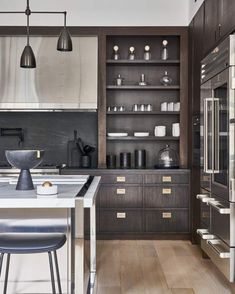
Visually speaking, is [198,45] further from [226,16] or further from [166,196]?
[166,196]

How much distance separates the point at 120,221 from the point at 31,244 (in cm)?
262

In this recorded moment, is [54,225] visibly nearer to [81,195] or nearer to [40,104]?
[81,195]

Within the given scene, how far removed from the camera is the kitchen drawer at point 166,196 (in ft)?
16.5

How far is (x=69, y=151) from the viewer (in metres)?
5.62

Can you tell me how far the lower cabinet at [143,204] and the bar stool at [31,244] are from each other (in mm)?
2307

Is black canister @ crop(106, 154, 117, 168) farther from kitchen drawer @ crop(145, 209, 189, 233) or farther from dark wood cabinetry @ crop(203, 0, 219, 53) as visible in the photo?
dark wood cabinetry @ crop(203, 0, 219, 53)

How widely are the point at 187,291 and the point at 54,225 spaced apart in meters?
1.19

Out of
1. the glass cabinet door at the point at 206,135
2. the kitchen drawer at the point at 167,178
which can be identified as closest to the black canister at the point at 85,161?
the kitchen drawer at the point at 167,178

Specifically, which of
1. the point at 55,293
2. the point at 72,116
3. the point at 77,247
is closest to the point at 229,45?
the point at 77,247

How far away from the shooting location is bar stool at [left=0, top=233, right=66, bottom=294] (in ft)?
8.02

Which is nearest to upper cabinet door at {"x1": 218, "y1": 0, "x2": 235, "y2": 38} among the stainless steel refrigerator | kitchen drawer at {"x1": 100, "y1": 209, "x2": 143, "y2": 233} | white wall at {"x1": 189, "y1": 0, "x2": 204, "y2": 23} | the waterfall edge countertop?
the stainless steel refrigerator

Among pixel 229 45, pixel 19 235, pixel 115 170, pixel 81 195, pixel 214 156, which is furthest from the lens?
pixel 115 170

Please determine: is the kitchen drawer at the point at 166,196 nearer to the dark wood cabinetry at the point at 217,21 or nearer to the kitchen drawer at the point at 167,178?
the kitchen drawer at the point at 167,178

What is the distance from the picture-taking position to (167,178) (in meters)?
5.03
